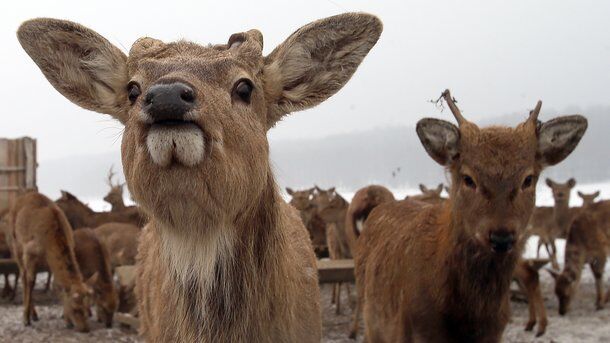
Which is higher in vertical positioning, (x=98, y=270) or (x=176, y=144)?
(x=176, y=144)

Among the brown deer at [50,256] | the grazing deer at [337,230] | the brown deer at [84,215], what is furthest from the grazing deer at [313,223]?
the brown deer at [50,256]

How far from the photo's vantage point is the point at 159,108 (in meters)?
2.67

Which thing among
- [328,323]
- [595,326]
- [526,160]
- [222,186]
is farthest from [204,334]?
[595,326]

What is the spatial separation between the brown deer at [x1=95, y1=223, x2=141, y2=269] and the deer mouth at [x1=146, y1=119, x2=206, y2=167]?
11.1 m

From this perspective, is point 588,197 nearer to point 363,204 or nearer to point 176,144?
point 363,204

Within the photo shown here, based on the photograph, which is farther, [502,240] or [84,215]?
[84,215]

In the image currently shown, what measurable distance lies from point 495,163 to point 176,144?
9.56 feet

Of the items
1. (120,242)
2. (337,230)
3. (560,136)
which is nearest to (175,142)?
(560,136)

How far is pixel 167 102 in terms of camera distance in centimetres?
267

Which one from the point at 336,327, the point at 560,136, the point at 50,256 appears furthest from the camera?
the point at 336,327

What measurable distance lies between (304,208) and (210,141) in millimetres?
14570

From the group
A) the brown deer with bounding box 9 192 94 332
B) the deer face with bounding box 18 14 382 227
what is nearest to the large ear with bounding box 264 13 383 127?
the deer face with bounding box 18 14 382 227

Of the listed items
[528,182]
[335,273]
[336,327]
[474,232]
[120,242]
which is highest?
[528,182]

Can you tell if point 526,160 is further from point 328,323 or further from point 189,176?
point 328,323
